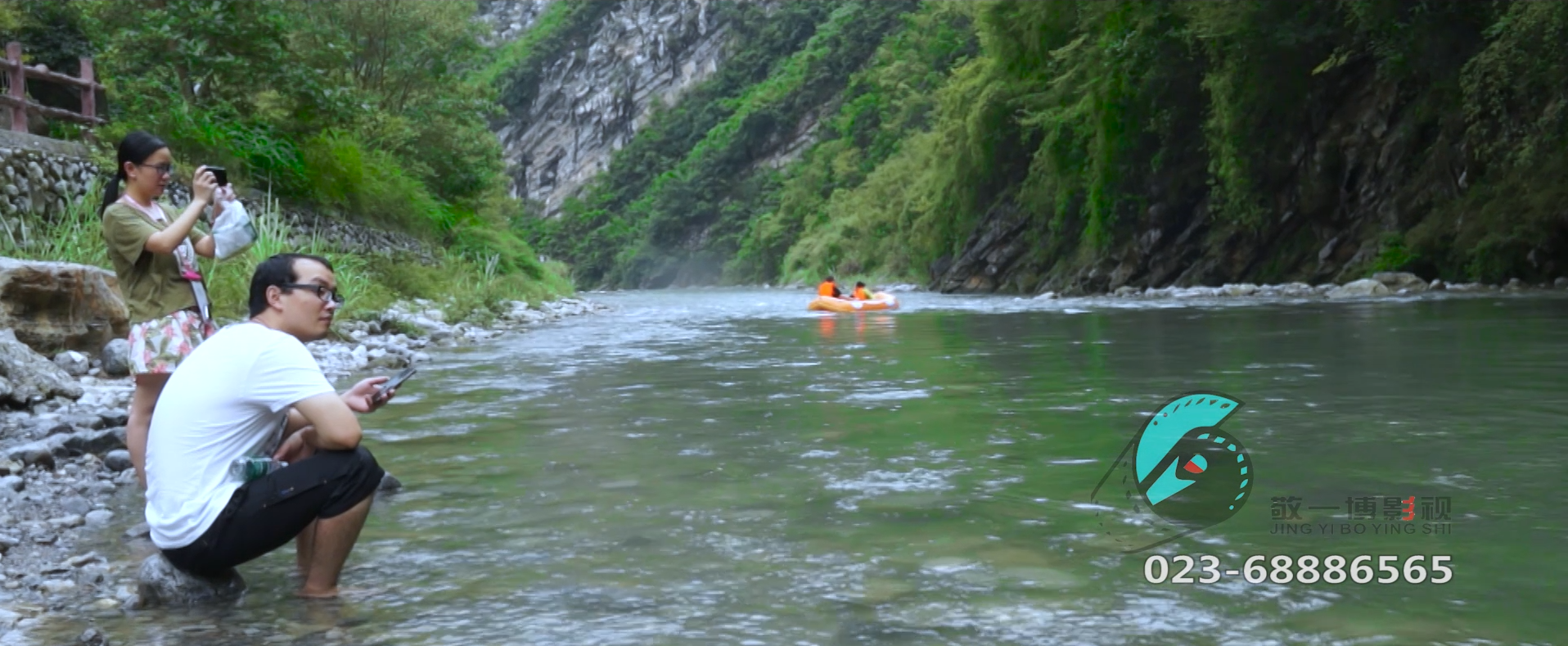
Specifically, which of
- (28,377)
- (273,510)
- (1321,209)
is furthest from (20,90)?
(1321,209)

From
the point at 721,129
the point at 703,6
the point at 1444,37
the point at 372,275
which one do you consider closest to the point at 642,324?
the point at 372,275

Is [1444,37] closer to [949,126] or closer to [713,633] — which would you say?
[949,126]

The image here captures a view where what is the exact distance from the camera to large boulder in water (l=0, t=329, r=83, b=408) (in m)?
6.79

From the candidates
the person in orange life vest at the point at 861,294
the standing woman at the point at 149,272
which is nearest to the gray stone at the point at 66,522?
the standing woman at the point at 149,272

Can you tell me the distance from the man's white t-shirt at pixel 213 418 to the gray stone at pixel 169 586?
0.08 metres

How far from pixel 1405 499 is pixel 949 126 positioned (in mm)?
29980

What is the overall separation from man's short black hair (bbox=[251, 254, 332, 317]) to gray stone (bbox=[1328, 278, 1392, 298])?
716 inches

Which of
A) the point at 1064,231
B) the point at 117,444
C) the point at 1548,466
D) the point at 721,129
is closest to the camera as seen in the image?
the point at 1548,466

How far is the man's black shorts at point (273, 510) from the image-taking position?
3453 millimetres

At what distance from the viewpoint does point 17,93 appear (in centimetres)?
1248

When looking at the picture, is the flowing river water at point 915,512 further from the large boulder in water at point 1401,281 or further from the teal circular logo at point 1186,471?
the large boulder in water at point 1401,281

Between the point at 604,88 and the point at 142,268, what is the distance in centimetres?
10249

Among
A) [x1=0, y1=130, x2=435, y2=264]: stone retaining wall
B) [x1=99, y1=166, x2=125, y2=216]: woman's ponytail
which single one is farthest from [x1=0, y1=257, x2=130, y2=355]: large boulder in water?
[x1=99, y1=166, x2=125, y2=216]: woman's ponytail

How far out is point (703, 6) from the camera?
101312 millimetres
